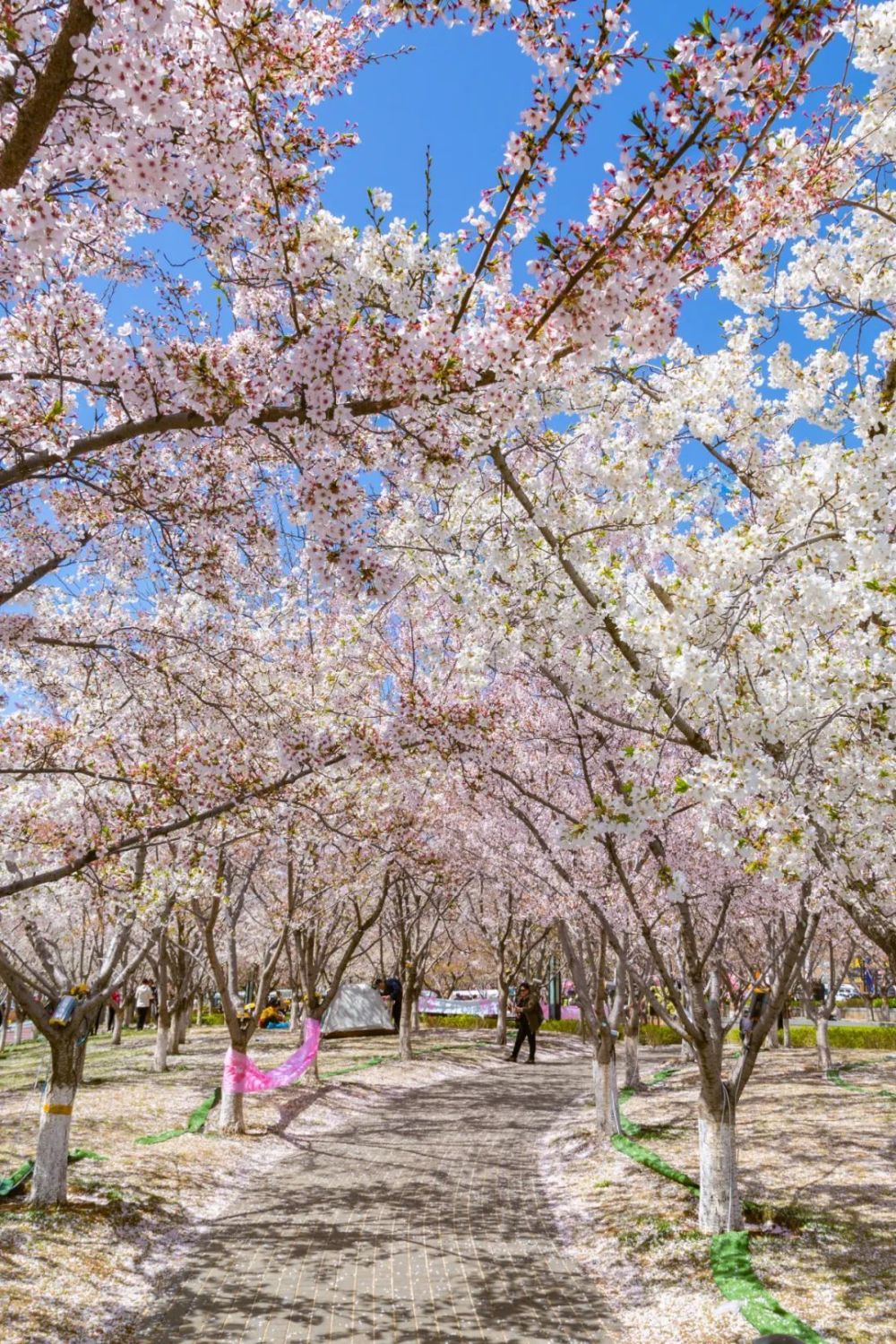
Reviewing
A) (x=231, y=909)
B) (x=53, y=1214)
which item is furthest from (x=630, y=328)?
(x=231, y=909)

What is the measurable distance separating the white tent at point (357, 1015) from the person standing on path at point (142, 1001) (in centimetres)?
773

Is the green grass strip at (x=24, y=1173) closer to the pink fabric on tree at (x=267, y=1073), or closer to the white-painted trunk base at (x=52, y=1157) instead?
the white-painted trunk base at (x=52, y=1157)

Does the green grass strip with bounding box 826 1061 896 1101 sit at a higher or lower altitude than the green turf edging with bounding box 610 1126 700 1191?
lower

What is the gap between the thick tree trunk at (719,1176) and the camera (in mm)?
7594

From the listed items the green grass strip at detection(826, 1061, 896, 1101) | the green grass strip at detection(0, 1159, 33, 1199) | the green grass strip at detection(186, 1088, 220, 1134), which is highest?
the green grass strip at detection(0, 1159, 33, 1199)

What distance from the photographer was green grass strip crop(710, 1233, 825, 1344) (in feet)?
18.7

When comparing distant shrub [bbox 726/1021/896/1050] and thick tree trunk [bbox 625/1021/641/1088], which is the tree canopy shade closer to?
thick tree trunk [bbox 625/1021/641/1088]

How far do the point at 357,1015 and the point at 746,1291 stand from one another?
2354 cm

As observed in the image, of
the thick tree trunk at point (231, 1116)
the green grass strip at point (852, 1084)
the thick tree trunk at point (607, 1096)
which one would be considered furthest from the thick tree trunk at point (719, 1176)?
the green grass strip at point (852, 1084)

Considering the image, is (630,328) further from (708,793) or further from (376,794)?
(376,794)

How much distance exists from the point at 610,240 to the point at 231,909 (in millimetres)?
11464

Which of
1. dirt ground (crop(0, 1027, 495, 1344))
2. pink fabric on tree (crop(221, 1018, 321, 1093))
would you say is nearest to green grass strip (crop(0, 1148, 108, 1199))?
dirt ground (crop(0, 1027, 495, 1344))

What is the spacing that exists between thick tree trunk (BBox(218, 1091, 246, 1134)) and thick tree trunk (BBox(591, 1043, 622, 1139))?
185 inches

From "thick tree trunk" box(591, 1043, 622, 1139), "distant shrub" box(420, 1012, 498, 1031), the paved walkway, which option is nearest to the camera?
the paved walkway
